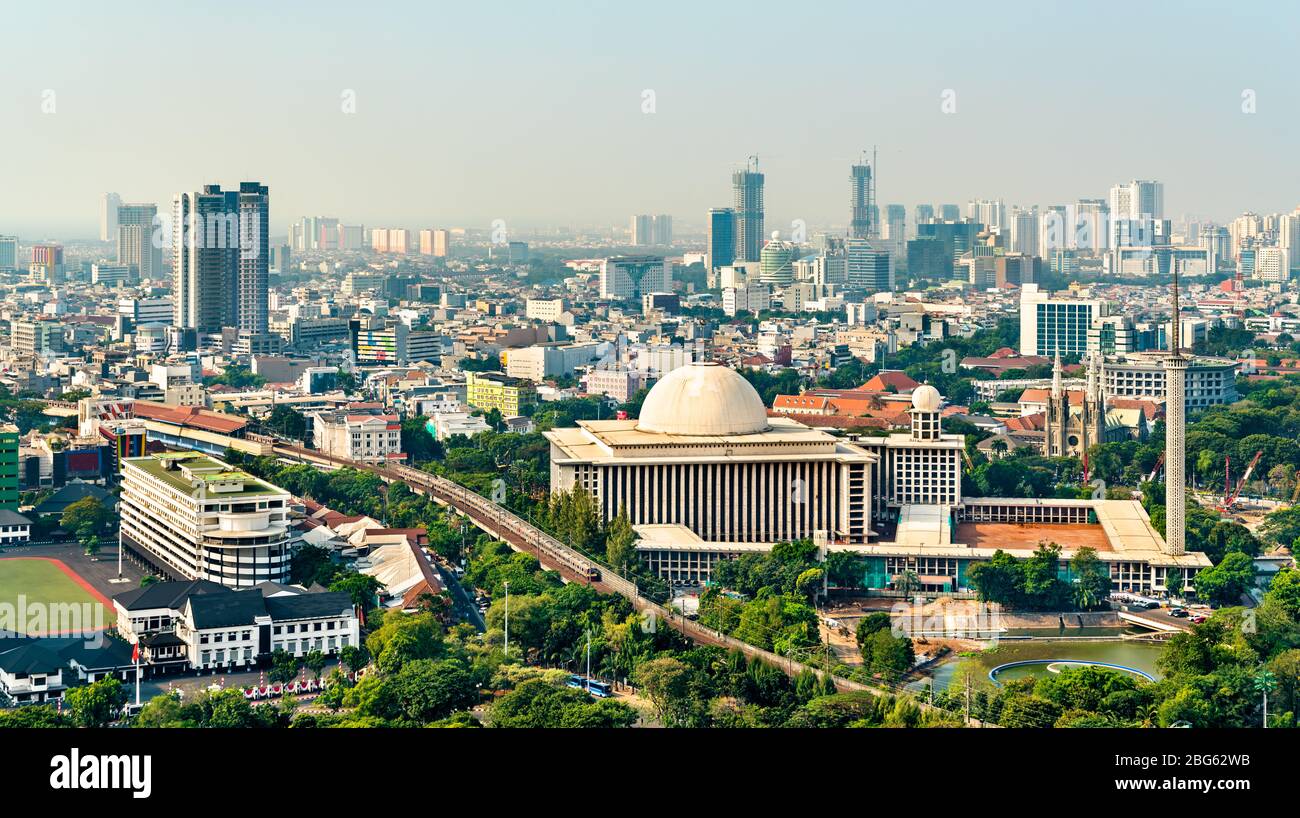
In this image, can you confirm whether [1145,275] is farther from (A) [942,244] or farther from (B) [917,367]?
(B) [917,367]

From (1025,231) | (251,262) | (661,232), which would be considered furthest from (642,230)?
(251,262)

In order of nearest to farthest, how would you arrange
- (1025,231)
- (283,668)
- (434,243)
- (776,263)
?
(283,668) → (776,263) → (434,243) → (1025,231)

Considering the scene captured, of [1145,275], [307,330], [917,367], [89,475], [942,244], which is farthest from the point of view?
[942,244]

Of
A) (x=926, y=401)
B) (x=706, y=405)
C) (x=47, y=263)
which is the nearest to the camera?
(x=706, y=405)

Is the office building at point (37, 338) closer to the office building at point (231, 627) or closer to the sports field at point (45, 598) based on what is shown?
the sports field at point (45, 598)

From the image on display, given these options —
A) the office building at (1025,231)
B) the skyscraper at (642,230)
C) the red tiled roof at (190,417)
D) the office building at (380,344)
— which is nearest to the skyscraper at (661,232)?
the skyscraper at (642,230)

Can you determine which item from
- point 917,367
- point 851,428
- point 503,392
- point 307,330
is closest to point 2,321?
point 307,330

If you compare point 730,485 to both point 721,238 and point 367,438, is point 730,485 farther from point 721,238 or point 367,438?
point 721,238

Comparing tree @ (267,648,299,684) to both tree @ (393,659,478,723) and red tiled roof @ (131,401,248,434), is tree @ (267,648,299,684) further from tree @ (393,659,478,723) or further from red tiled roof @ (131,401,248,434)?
red tiled roof @ (131,401,248,434)
